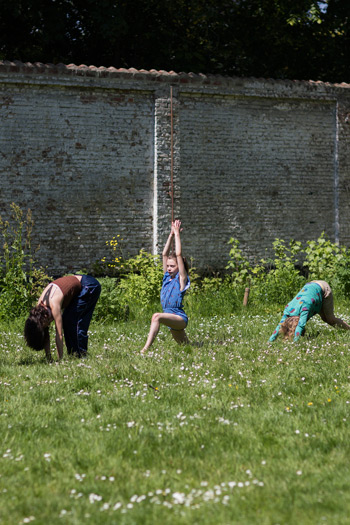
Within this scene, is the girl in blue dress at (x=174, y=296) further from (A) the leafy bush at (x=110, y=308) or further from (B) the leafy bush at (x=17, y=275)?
Answer: (B) the leafy bush at (x=17, y=275)

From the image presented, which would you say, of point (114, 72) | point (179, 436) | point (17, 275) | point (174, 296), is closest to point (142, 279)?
point (17, 275)

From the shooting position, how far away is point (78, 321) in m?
7.46

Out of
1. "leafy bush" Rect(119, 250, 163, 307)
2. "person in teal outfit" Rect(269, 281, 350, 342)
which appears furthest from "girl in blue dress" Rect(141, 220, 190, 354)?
"leafy bush" Rect(119, 250, 163, 307)

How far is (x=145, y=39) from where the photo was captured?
18.5 m

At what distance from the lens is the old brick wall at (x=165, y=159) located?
42.2 ft

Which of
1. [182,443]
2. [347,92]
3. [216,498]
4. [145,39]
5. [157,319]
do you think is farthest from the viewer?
[145,39]

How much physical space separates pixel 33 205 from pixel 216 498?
10131 millimetres

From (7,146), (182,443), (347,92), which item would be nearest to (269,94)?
(347,92)

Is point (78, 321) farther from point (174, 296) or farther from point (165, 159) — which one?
point (165, 159)

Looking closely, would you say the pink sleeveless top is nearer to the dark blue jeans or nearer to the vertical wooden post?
the dark blue jeans

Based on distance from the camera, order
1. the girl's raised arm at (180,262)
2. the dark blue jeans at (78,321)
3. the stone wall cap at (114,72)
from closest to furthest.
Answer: the dark blue jeans at (78,321) → the girl's raised arm at (180,262) → the stone wall cap at (114,72)

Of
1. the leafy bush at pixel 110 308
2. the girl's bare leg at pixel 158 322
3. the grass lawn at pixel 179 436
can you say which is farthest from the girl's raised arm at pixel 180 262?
the leafy bush at pixel 110 308

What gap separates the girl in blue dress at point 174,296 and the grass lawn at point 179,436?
231mm

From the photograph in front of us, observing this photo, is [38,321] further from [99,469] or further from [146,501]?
[146,501]
